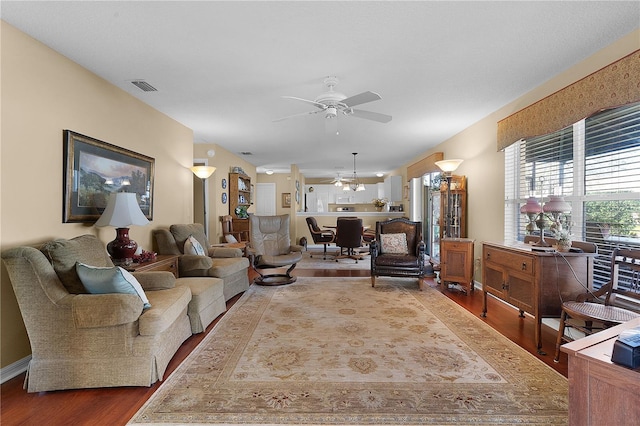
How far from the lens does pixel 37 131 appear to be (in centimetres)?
232

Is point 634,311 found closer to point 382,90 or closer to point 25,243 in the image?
point 382,90

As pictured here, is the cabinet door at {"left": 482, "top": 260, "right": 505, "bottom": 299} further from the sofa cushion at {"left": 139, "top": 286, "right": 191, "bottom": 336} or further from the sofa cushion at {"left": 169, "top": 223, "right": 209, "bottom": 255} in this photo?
the sofa cushion at {"left": 169, "top": 223, "right": 209, "bottom": 255}

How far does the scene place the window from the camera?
7.61 feet

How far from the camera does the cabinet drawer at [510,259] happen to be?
2580 mm

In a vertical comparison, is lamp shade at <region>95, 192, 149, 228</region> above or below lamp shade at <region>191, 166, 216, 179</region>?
below

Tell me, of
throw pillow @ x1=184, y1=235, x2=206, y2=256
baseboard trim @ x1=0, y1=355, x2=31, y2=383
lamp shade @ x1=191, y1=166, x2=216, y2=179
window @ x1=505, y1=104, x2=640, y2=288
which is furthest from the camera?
lamp shade @ x1=191, y1=166, x2=216, y2=179

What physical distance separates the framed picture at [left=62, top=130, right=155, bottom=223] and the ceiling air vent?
2.24 ft

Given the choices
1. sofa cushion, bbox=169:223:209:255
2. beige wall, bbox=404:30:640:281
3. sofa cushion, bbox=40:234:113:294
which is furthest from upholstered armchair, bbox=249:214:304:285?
beige wall, bbox=404:30:640:281

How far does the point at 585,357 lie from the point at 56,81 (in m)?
3.87

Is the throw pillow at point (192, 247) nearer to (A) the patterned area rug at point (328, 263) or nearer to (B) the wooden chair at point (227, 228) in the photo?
(B) the wooden chair at point (227, 228)

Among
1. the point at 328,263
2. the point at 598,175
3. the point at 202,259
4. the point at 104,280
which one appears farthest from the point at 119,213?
the point at 328,263

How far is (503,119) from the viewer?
12.1ft

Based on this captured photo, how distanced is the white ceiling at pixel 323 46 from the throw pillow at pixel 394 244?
→ 193 cm

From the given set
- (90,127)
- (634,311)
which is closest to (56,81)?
(90,127)
